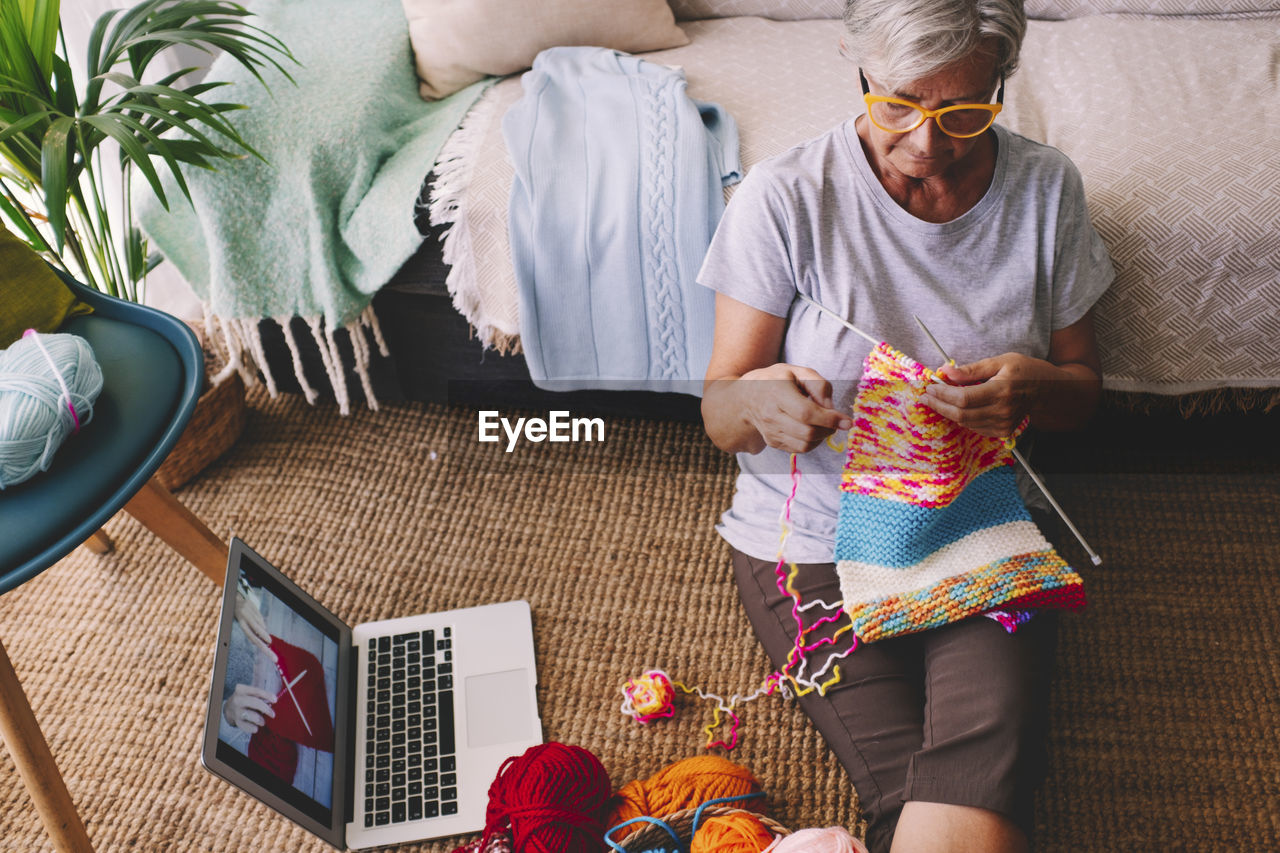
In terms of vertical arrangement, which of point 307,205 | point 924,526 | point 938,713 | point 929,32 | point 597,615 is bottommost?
point 597,615

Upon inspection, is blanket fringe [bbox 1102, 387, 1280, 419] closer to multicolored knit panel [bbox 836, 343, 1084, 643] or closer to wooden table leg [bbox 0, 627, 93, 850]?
multicolored knit panel [bbox 836, 343, 1084, 643]

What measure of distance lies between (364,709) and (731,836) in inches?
21.0

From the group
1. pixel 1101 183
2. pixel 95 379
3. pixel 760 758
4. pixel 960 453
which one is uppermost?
pixel 95 379

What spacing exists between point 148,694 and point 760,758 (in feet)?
3.04

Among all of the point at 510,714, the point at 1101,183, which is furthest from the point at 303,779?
the point at 1101,183

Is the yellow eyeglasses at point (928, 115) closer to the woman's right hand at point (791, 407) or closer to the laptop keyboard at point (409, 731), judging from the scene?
the woman's right hand at point (791, 407)

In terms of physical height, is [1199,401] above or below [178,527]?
below

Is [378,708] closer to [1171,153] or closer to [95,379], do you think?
[95,379]

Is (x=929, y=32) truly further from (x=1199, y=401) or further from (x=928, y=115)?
(x=1199, y=401)

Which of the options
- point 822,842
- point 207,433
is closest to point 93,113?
point 207,433

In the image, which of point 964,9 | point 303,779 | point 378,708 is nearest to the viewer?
point 964,9

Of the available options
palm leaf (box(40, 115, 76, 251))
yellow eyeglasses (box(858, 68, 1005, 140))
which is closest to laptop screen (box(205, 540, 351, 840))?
palm leaf (box(40, 115, 76, 251))

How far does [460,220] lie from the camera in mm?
1373

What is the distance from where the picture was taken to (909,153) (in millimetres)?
953
